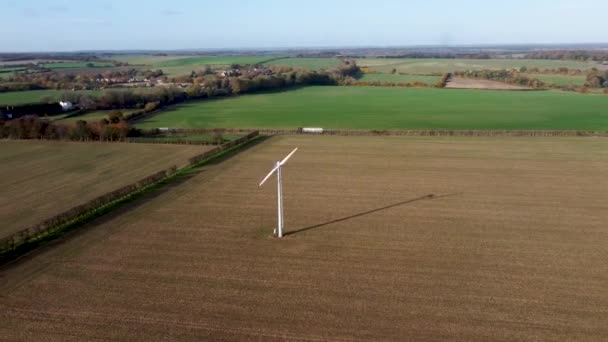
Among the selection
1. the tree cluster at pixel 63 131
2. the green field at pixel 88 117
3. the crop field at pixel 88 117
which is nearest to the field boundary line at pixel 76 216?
the tree cluster at pixel 63 131

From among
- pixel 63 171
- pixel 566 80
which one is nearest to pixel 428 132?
pixel 63 171

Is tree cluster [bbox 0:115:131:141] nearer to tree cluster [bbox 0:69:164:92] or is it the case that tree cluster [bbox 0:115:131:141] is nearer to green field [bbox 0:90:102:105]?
green field [bbox 0:90:102:105]

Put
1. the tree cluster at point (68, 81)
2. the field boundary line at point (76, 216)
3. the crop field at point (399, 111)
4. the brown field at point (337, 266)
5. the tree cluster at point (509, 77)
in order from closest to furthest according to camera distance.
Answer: the brown field at point (337, 266), the field boundary line at point (76, 216), the crop field at point (399, 111), the tree cluster at point (68, 81), the tree cluster at point (509, 77)

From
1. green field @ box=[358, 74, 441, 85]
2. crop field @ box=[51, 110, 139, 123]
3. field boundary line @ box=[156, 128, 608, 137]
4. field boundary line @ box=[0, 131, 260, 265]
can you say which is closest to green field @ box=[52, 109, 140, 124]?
crop field @ box=[51, 110, 139, 123]

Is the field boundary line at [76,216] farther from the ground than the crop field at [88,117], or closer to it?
closer to it

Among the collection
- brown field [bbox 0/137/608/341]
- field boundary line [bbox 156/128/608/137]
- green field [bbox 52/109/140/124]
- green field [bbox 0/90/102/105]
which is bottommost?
brown field [bbox 0/137/608/341]

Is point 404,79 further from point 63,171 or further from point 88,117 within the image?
point 63,171

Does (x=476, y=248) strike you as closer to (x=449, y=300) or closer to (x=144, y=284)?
(x=449, y=300)

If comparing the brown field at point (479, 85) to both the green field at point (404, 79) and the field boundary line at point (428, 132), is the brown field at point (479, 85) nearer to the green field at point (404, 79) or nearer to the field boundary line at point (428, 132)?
the green field at point (404, 79)
